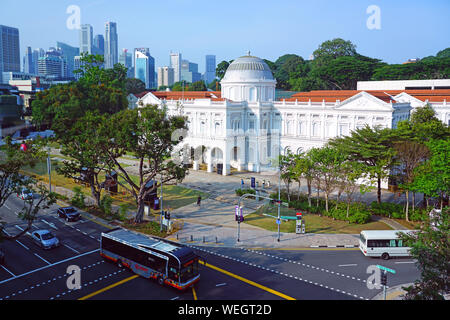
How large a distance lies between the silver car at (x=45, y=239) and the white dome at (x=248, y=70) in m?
46.0

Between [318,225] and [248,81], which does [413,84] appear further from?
[318,225]

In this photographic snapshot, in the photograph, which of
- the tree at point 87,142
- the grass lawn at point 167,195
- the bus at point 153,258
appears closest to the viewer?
the bus at point 153,258

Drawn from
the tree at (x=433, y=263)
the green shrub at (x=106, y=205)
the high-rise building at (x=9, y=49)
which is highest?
the high-rise building at (x=9, y=49)

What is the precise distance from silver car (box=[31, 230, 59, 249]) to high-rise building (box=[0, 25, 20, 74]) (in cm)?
10357

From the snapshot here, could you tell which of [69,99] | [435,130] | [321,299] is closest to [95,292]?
[321,299]

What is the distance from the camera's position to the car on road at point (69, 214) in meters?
42.3

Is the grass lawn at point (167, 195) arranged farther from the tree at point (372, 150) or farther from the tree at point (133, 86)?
the tree at point (133, 86)

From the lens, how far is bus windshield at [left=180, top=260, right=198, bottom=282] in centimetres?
2633

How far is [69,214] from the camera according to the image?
42500 millimetres

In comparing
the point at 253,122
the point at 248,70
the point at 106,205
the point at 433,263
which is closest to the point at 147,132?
the point at 106,205

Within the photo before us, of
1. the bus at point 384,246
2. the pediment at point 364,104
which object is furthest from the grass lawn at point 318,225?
the pediment at point 364,104

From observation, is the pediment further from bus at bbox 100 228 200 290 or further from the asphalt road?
bus at bbox 100 228 200 290

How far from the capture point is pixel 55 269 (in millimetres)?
30672
